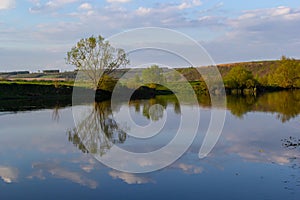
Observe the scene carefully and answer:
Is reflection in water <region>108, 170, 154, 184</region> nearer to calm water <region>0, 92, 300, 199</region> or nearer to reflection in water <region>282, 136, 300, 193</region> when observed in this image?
calm water <region>0, 92, 300, 199</region>

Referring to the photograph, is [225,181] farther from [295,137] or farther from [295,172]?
[295,137]

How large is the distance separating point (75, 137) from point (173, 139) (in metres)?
3.73

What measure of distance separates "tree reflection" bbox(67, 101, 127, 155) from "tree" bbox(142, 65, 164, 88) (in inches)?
998

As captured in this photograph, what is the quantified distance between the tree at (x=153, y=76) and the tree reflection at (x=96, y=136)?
998 inches

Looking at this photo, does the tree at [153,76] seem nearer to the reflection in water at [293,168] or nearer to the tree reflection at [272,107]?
the tree reflection at [272,107]

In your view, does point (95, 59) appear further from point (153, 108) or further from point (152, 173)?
point (152, 173)

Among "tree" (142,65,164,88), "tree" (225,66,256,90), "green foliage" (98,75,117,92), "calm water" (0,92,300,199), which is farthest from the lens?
"tree" (225,66,256,90)

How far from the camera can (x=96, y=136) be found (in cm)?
1434

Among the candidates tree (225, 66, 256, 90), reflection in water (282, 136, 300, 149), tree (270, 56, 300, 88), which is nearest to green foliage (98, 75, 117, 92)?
reflection in water (282, 136, 300, 149)

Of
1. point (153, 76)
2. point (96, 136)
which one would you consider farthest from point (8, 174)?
point (153, 76)

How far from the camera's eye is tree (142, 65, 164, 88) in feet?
143

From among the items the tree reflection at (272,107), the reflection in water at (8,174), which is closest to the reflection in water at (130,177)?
the reflection in water at (8,174)

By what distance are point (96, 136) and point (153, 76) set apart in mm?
33605

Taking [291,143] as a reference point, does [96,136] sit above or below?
below
